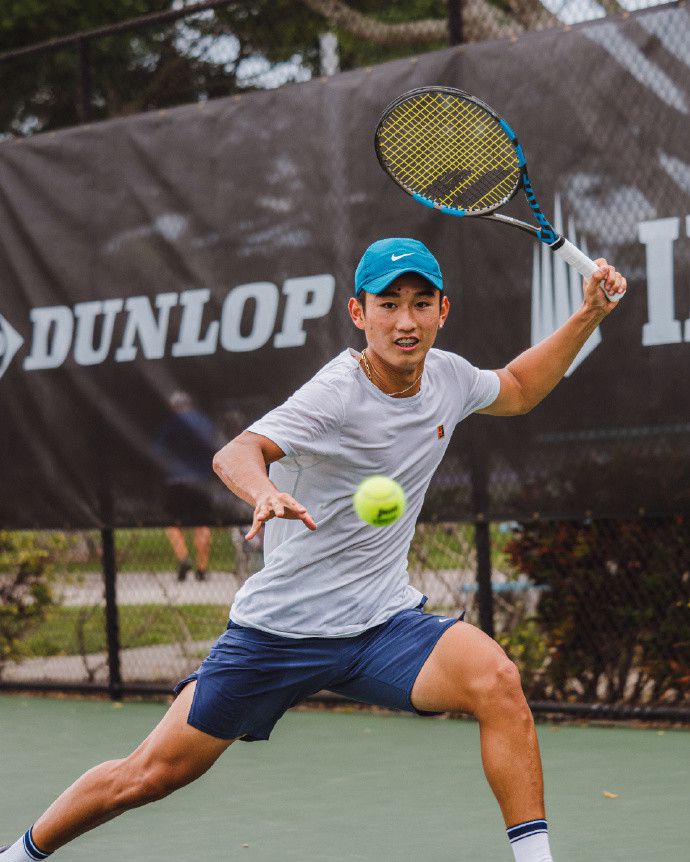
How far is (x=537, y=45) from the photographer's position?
18.8 ft

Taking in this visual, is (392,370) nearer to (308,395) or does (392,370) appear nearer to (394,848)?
(308,395)

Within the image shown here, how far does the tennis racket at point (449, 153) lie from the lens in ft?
14.0

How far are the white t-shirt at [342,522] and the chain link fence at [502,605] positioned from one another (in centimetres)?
232

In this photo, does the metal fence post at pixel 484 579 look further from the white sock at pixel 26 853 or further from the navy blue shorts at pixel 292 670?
the white sock at pixel 26 853

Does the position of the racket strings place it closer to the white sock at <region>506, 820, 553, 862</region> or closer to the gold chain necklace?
the gold chain necklace

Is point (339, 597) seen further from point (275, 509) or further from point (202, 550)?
point (202, 550)

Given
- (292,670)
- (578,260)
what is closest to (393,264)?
(578,260)

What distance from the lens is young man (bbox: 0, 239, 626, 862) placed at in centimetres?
348

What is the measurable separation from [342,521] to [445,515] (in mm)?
2461

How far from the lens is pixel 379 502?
3.21 m

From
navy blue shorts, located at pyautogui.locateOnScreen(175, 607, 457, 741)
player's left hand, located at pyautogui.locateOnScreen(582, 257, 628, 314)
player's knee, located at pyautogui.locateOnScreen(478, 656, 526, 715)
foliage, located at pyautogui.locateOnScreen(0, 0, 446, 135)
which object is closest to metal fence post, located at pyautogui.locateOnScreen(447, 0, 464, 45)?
foliage, located at pyautogui.locateOnScreen(0, 0, 446, 135)

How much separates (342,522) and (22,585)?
4438mm

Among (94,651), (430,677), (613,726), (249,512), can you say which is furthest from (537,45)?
(94,651)

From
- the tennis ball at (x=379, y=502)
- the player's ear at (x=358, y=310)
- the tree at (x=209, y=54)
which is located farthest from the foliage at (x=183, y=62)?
the tennis ball at (x=379, y=502)
